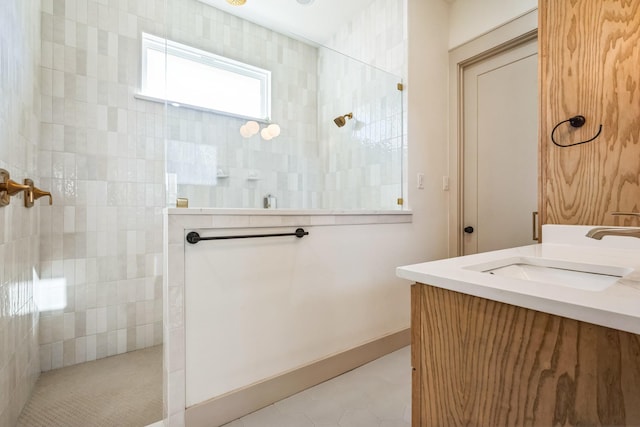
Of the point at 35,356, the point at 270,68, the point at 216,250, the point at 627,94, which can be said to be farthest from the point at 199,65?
the point at 627,94

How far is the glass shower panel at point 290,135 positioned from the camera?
61.9 inches

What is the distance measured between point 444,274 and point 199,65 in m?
1.80

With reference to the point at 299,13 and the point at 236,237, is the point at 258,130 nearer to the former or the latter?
the point at 236,237

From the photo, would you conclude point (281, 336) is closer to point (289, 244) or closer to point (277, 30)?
point (289, 244)

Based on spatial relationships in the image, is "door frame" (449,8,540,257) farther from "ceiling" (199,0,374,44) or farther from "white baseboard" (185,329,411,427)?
"white baseboard" (185,329,411,427)

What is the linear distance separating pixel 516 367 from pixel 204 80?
1978 millimetres

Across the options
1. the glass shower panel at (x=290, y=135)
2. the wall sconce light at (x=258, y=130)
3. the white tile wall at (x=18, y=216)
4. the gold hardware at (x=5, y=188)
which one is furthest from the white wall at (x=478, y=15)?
the gold hardware at (x=5, y=188)

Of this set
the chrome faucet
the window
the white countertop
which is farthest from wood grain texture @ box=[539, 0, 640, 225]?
the window

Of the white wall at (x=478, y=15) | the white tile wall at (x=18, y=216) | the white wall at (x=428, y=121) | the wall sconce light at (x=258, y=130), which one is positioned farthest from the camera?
the white wall at (x=428, y=121)

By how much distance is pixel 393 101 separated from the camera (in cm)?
226

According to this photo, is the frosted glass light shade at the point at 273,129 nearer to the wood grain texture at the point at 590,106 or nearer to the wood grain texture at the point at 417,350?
the wood grain texture at the point at 417,350

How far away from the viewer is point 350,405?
1.49 meters

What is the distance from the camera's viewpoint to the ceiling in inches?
88.2

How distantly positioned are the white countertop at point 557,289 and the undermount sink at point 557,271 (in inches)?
0.9
